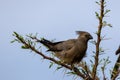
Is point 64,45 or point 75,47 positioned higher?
point 64,45

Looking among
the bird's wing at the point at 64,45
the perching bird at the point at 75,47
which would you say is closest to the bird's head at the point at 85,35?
the perching bird at the point at 75,47

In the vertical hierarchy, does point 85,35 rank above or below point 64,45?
above

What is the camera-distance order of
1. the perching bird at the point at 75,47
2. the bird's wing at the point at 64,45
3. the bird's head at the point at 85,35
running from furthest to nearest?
the bird's head at the point at 85,35 < the perching bird at the point at 75,47 < the bird's wing at the point at 64,45

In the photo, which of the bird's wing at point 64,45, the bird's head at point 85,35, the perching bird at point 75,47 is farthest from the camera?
the bird's head at point 85,35

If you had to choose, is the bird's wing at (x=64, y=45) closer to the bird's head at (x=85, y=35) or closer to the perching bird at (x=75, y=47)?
the perching bird at (x=75, y=47)

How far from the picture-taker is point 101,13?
2492 mm

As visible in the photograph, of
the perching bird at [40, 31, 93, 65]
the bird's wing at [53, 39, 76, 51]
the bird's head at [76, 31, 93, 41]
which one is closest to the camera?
the bird's wing at [53, 39, 76, 51]

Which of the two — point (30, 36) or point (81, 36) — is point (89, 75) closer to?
point (30, 36)

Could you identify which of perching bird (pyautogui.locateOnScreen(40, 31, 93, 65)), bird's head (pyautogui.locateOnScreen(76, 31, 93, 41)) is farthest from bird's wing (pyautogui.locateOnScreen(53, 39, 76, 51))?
bird's head (pyautogui.locateOnScreen(76, 31, 93, 41))

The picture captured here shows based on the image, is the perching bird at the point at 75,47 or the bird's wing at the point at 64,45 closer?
the bird's wing at the point at 64,45

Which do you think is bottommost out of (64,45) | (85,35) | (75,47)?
(75,47)

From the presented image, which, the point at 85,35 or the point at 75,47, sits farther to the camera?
the point at 75,47

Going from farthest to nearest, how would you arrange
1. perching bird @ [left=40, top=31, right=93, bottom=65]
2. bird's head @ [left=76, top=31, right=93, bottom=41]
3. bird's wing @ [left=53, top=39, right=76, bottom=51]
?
bird's head @ [left=76, top=31, right=93, bottom=41]
perching bird @ [left=40, top=31, right=93, bottom=65]
bird's wing @ [left=53, top=39, right=76, bottom=51]

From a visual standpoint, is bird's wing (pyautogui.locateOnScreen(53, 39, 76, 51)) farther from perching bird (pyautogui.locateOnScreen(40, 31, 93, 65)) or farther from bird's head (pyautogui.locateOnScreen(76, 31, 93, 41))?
bird's head (pyautogui.locateOnScreen(76, 31, 93, 41))
